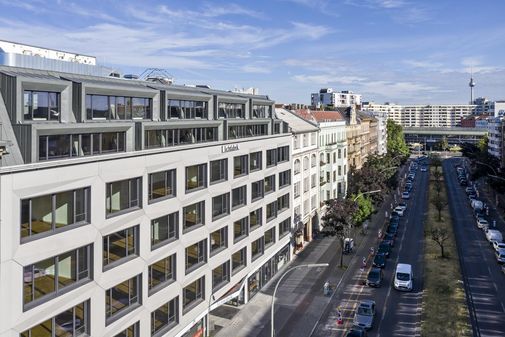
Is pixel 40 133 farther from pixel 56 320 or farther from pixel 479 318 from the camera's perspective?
pixel 479 318

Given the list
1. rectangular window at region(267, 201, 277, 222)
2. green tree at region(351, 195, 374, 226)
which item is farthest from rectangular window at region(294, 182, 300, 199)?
rectangular window at region(267, 201, 277, 222)

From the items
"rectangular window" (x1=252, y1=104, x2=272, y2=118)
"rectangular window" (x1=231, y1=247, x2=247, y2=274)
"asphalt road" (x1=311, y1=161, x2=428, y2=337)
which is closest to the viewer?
"asphalt road" (x1=311, y1=161, x2=428, y2=337)

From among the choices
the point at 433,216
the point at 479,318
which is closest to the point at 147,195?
the point at 479,318

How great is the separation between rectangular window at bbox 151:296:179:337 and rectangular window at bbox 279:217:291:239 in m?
22.7

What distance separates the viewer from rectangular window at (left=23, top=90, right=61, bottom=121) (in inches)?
936

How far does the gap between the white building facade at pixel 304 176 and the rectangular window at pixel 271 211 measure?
6823 mm

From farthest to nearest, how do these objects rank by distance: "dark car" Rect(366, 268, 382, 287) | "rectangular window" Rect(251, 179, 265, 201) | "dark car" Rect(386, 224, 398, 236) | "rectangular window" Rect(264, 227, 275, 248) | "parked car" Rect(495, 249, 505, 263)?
"dark car" Rect(386, 224, 398, 236)
"parked car" Rect(495, 249, 505, 263)
"rectangular window" Rect(264, 227, 275, 248)
"dark car" Rect(366, 268, 382, 287)
"rectangular window" Rect(251, 179, 265, 201)

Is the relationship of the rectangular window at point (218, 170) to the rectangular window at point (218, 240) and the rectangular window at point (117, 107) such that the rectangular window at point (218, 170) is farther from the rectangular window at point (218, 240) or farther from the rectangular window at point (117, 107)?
the rectangular window at point (117, 107)

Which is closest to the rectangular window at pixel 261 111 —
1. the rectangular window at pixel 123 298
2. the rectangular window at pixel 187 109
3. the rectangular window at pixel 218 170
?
the rectangular window at pixel 187 109

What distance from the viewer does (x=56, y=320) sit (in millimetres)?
23250

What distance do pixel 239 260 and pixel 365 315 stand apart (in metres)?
12.1

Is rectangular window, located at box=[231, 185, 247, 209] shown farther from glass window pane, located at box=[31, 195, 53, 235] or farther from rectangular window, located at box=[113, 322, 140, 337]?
glass window pane, located at box=[31, 195, 53, 235]

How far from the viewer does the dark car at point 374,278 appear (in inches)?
1903

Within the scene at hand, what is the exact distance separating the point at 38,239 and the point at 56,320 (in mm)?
4378
